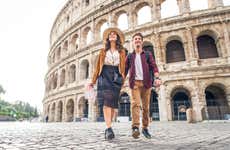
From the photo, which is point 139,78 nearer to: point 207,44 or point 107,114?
point 107,114

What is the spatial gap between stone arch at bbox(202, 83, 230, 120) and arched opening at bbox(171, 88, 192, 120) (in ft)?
4.97

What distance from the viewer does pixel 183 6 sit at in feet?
46.3

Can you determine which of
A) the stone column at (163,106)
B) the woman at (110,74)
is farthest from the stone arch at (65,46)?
the woman at (110,74)

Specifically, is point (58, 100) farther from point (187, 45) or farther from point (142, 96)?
point (142, 96)

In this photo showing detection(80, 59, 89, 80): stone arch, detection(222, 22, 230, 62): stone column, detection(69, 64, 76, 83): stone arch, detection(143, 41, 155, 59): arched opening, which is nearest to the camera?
detection(222, 22, 230, 62): stone column

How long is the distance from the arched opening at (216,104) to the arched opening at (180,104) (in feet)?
4.90

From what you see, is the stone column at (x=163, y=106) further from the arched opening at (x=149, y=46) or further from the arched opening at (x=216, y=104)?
the arched opening at (x=149, y=46)

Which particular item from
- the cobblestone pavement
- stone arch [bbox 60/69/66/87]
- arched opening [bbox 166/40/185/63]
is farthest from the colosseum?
the cobblestone pavement

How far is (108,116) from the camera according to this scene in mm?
3312

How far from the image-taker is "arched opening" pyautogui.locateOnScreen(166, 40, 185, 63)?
47.2 feet

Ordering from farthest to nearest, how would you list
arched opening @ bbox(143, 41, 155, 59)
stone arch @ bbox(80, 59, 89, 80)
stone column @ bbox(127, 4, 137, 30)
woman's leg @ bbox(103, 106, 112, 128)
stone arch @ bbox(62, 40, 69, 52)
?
stone arch @ bbox(62, 40, 69, 52), stone arch @ bbox(80, 59, 89, 80), stone column @ bbox(127, 4, 137, 30), arched opening @ bbox(143, 41, 155, 59), woman's leg @ bbox(103, 106, 112, 128)

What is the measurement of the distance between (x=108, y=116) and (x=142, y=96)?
82cm

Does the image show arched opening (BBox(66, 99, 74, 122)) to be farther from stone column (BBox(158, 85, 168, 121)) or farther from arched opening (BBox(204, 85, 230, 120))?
arched opening (BBox(204, 85, 230, 120))

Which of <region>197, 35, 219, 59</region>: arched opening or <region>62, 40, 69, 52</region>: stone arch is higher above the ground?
<region>62, 40, 69, 52</region>: stone arch
